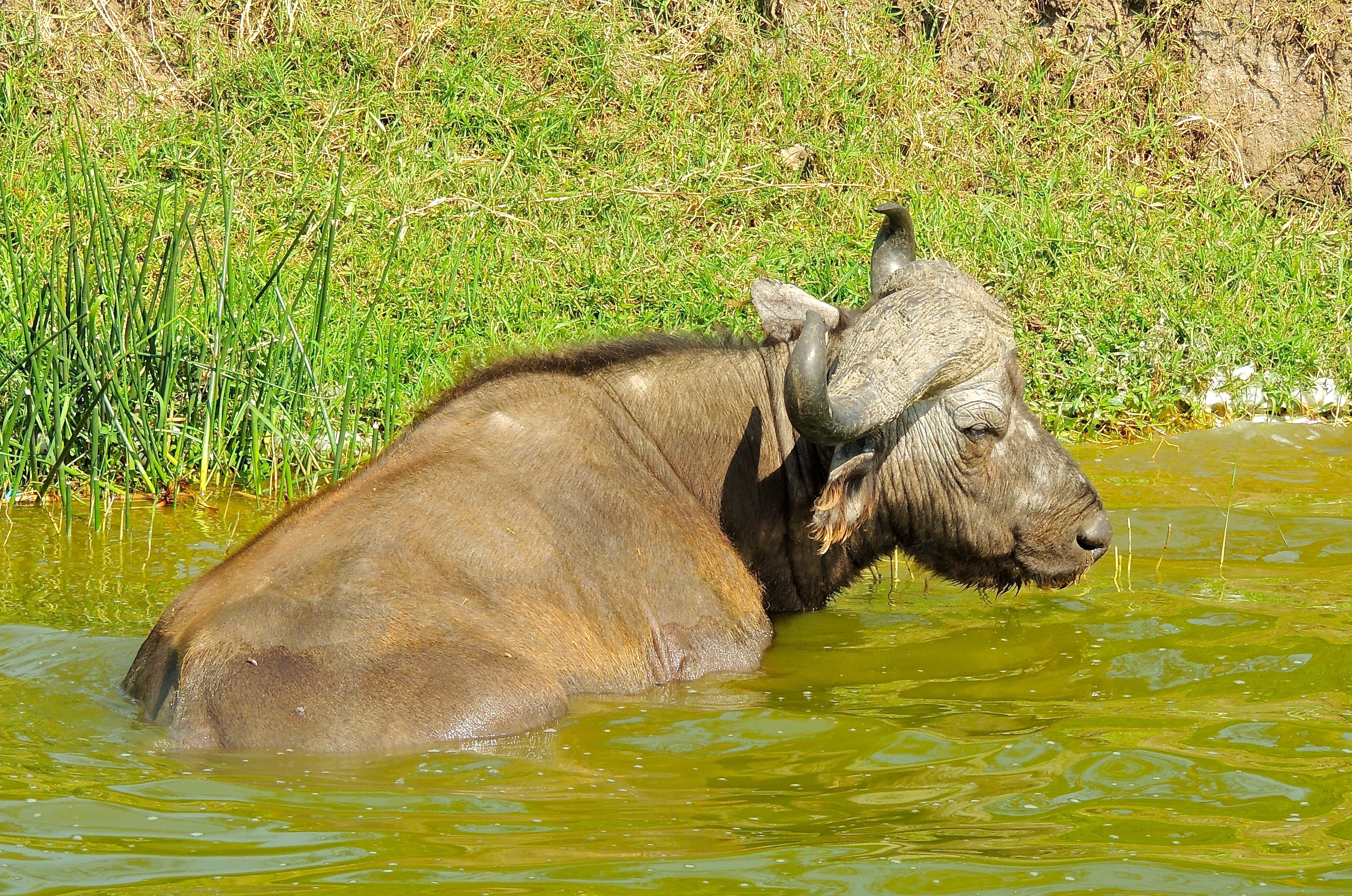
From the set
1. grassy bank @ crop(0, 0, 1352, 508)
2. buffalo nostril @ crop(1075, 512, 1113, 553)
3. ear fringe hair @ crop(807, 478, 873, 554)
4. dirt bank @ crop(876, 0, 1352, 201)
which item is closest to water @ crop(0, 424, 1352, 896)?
buffalo nostril @ crop(1075, 512, 1113, 553)

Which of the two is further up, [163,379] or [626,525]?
[163,379]

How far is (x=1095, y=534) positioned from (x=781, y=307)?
4.72 feet

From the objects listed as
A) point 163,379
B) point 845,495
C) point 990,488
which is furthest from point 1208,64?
point 163,379

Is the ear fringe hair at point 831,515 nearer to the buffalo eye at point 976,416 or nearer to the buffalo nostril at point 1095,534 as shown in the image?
the buffalo eye at point 976,416

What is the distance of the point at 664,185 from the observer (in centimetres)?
1188

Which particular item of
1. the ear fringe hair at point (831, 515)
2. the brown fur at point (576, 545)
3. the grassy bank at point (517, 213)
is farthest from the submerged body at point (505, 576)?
the grassy bank at point (517, 213)

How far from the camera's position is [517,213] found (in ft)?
37.9

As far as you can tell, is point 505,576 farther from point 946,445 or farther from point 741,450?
point 946,445

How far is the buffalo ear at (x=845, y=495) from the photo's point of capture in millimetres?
5383

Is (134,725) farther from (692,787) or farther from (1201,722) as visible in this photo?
(1201,722)

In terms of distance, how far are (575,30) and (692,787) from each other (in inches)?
402

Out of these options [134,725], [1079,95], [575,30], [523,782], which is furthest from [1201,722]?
[575,30]

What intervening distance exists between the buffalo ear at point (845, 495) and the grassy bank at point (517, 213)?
7.06ft

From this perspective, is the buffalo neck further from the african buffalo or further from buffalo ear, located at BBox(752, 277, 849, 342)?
buffalo ear, located at BBox(752, 277, 849, 342)
